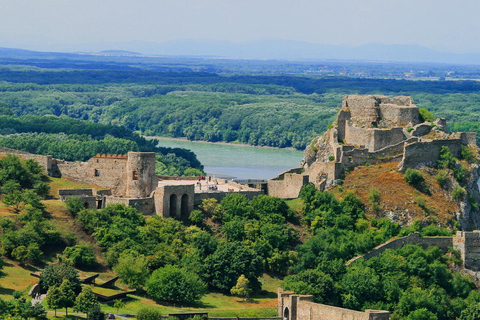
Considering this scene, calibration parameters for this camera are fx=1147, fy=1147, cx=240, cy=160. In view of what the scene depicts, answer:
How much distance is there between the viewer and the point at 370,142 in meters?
62.2

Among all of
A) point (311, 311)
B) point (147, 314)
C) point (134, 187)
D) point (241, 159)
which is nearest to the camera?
point (147, 314)

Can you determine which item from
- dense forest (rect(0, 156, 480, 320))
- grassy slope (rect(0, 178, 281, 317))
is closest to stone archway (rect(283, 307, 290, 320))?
grassy slope (rect(0, 178, 281, 317))

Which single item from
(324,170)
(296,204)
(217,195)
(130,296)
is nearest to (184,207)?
(217,195)

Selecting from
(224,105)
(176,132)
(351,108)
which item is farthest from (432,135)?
(224,105)

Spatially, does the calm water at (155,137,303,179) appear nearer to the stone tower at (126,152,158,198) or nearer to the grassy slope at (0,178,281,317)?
the stone tower at (126,152,158,198)

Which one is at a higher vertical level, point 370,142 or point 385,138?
point 385,138

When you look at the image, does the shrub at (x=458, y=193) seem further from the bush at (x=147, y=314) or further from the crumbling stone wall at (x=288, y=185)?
the bush at (x=147, y=314)

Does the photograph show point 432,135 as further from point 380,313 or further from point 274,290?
point 380,313

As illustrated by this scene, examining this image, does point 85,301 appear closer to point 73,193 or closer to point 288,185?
point 73,193

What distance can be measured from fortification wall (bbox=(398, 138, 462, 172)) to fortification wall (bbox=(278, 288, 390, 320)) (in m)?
14.8

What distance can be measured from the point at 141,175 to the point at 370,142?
500 inches

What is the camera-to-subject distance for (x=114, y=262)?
52.2 meters

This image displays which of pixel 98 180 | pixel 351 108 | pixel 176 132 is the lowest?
pixel 176 132

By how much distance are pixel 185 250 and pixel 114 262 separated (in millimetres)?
3790
